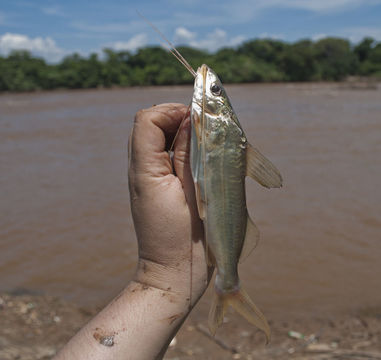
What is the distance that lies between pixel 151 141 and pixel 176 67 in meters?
62.3

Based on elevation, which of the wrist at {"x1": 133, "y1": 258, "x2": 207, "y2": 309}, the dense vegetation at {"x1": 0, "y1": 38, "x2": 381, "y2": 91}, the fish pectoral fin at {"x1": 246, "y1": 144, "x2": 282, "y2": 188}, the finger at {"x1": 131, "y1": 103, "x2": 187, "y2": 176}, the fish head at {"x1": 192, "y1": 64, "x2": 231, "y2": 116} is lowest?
the wrist at {"x1": 133, "y1": 258, "x2": 207, "y2": 309}

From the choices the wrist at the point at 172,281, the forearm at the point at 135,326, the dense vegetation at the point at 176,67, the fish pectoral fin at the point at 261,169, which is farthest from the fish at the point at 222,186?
the dense vegetation at the point at 176,67

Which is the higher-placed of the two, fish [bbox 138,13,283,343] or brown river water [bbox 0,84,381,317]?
fish [bbox 138,13,283,343]

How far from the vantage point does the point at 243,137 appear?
7.26 ft

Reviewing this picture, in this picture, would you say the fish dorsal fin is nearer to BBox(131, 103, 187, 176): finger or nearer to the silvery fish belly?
the silvery fish belly

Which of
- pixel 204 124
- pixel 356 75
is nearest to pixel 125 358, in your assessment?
pixel 204 124

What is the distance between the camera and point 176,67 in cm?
6194

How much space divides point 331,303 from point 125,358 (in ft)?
15.2

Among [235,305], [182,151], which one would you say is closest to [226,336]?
[235,305]

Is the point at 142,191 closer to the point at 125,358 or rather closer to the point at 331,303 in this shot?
the point at 125,358

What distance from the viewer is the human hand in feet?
6.78

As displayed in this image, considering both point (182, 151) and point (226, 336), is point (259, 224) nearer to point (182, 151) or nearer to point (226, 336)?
point (226, 336)

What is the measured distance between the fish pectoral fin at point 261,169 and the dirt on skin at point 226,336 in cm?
259

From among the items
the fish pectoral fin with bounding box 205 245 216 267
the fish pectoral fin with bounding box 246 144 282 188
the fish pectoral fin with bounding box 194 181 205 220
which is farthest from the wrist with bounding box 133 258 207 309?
the fish pectoral fin with bounding box 246 144 282 188
